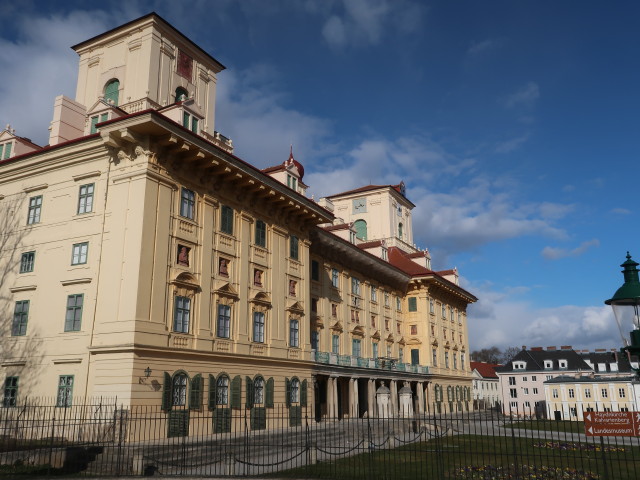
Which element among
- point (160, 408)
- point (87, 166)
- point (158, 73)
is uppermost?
point (158, 73)

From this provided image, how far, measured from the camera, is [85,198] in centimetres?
2625

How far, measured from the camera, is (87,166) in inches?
1046

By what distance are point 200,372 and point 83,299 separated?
5.92 m

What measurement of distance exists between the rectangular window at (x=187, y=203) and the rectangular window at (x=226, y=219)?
1936mm

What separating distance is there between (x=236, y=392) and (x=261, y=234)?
343 inches

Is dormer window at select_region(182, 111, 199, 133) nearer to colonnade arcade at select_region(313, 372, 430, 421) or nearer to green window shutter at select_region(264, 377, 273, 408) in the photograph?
green window shutter at select_region(264, 377, 273, 408)

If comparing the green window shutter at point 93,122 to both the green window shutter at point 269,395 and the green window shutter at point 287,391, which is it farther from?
the green window shutter at point 287,391

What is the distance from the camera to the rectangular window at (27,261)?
2699cm

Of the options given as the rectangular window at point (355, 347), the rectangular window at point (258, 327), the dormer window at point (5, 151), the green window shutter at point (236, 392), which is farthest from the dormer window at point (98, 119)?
the rectangular window at point (355, 347)

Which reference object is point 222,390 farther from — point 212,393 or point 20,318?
point 20,318

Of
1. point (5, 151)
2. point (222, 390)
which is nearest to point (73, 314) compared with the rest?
point (222, 390)

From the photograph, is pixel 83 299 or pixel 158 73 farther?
pixel 158 73

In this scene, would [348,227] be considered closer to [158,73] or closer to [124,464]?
[158,73]

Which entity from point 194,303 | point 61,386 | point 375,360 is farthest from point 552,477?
point 375,360
